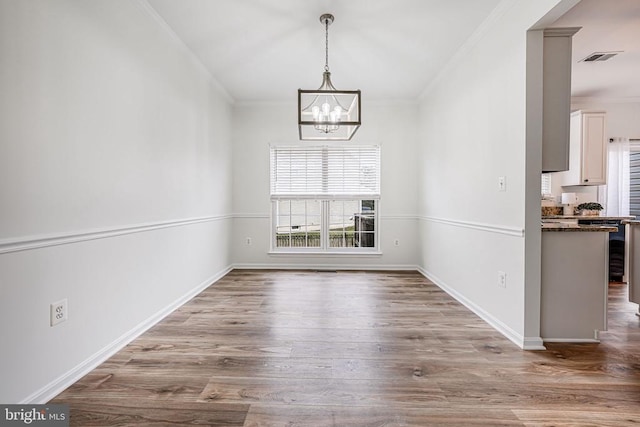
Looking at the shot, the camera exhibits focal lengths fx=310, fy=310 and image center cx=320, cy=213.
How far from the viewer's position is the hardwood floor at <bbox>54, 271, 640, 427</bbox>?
157 cm

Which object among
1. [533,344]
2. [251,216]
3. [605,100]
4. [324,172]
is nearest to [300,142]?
[324,172]

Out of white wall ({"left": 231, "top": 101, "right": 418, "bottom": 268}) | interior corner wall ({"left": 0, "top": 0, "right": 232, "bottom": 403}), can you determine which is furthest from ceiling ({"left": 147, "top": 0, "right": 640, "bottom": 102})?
white wall ({"left": 231, "top": 101, "right": 418, "bottom": 268})

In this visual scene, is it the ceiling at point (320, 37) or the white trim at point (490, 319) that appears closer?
the white trim at point (490, 319)

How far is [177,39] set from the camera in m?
3.08

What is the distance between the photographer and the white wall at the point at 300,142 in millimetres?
4918

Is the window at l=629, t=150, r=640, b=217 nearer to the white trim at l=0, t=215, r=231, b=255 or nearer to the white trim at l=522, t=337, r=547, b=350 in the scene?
the white trim at l=522, t=337, r=547, b=350

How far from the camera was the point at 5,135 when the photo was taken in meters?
1.45

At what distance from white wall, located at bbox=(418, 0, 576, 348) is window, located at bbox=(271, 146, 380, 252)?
4.03ft

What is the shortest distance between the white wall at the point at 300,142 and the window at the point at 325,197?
0.52 ft

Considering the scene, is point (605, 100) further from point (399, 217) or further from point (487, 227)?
point (487, 227)

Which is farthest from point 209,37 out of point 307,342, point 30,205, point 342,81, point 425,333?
point 425,333

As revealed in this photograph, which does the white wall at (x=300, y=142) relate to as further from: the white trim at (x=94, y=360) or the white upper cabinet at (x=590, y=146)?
the white upper cabinet at (x=590, y=146)

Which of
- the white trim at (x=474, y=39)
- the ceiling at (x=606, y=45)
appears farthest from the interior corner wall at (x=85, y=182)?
the ceiling at (x=606, y=45)

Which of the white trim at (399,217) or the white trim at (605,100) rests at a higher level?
the white trim at (605,100)
